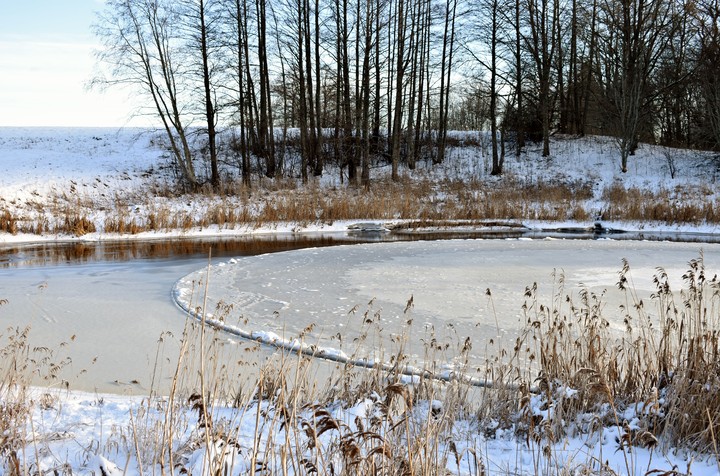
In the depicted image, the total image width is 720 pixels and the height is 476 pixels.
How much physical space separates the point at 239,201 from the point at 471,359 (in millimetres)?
18039

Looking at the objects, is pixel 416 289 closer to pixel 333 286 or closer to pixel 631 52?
pixel 333 286

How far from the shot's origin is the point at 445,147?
33938 millimetres

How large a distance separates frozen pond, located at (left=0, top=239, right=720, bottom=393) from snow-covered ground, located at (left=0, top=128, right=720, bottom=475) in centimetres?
5

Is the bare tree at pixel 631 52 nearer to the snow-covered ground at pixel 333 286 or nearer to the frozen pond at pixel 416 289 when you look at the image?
the snow-covered ground at pixel 333 286

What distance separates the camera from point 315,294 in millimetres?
8141

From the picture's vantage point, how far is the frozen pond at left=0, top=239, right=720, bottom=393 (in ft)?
18.6

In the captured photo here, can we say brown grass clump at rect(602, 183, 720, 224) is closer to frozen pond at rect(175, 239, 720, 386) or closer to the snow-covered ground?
the snow-covered ground

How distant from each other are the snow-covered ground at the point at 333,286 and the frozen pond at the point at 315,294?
0.17 feet

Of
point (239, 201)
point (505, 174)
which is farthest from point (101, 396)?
point (505, 174)

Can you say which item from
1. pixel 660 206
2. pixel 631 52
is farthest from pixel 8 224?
pixel 631 52

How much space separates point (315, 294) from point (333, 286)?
2.09ft

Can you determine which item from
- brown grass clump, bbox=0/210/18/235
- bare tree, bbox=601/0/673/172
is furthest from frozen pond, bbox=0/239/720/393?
bare tree, bbox=601/0/673/172

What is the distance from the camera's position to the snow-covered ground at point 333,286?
297cm

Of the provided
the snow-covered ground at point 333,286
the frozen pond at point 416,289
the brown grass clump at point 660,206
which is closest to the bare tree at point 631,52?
the snow-covered ground at point 333,286
